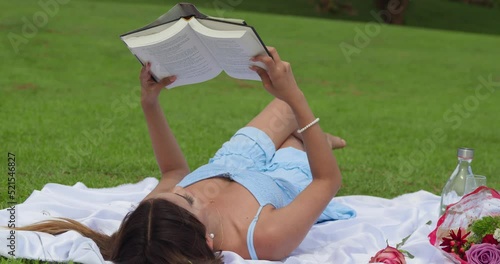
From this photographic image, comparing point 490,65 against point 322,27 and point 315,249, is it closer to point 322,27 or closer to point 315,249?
point 322,27

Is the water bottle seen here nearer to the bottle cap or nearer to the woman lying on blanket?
the bottle cap

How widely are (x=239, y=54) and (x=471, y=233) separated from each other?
1.23 m

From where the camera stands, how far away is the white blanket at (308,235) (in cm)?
315

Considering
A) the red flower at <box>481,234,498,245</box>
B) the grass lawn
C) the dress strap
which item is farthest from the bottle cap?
the grass lawn

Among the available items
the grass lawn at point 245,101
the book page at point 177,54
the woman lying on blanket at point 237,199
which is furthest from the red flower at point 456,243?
the grass lawn at point 245,101

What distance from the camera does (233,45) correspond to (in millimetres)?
3027

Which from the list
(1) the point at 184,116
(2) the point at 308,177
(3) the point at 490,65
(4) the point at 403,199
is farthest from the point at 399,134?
(3) the point at 490,65

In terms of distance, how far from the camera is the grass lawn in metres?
5.95

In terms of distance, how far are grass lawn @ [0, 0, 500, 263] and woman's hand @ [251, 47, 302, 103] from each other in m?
2.02

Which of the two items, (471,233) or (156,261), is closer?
(156,261)

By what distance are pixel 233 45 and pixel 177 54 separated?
32cm

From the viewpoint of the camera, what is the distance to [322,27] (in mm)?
17250

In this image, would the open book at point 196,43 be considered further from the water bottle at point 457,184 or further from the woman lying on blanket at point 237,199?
the water bottle at point 457,184

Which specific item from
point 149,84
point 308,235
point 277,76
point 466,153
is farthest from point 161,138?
point 466,153
